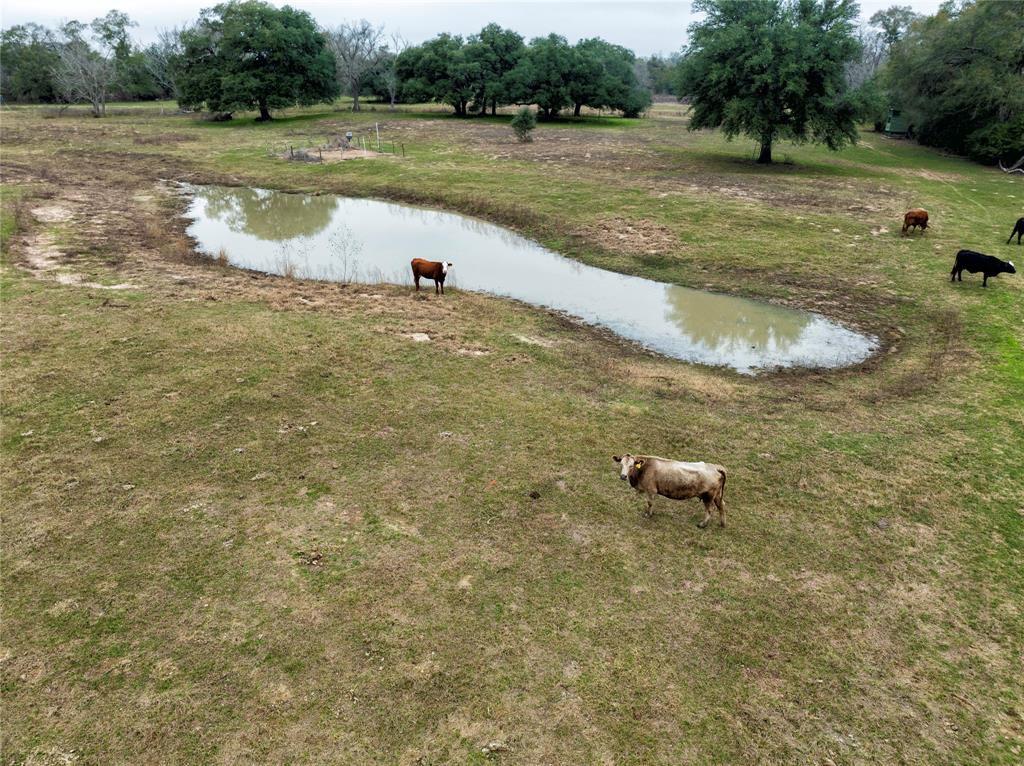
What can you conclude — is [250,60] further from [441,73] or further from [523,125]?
[523,125]

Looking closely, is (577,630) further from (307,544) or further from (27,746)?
(27,746)

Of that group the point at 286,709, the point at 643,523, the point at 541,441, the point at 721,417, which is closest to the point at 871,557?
the point at 643,523

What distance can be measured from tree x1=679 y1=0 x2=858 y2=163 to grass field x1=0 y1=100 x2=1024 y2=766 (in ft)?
61.0

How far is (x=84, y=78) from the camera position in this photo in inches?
2347

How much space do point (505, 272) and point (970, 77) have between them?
36620 mm

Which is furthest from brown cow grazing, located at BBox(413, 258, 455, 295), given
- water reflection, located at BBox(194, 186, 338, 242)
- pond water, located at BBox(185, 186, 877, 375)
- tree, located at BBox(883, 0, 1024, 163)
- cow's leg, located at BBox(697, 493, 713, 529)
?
tree, located at BBox(883, 0, 1024, 163)

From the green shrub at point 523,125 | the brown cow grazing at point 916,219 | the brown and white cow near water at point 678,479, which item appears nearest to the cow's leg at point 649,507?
the brown and white cow near water at point 678,479

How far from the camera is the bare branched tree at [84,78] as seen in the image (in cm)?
6081

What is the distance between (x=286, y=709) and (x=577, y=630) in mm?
3073

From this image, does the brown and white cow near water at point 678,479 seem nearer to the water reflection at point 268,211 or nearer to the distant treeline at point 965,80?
the water reflection at point 268,211

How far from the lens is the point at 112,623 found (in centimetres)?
632

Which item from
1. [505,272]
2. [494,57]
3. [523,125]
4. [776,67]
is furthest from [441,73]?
[505,272]

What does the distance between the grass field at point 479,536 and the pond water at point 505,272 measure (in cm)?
110

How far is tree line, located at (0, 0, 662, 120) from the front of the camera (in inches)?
2152
